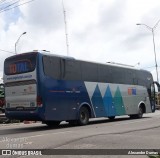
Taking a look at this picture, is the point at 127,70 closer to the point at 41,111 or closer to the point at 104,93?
the point at 104,93

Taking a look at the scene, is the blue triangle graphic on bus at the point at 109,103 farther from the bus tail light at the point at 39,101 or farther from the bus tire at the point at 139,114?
the bus tail light at the point at 39,101

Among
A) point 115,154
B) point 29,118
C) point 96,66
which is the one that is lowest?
point 115,154

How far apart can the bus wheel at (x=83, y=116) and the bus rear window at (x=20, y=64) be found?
3960mm

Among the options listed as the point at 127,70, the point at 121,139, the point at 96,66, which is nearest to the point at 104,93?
the point at 96,66

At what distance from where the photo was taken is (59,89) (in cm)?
1853

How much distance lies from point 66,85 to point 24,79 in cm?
225

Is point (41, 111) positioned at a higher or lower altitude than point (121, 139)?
higher

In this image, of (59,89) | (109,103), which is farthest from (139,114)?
(59,89)

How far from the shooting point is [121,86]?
24.5 meters

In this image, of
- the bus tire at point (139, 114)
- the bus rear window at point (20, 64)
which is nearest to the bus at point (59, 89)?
the bus rear window at point (20, 64)

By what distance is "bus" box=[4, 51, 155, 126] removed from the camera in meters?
17.5

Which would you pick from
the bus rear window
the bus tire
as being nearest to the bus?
the bus rear window

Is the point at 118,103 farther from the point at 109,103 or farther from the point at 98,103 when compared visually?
the point at 98,103

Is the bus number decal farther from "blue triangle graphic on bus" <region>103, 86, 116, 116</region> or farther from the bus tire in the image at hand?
the bus tire
